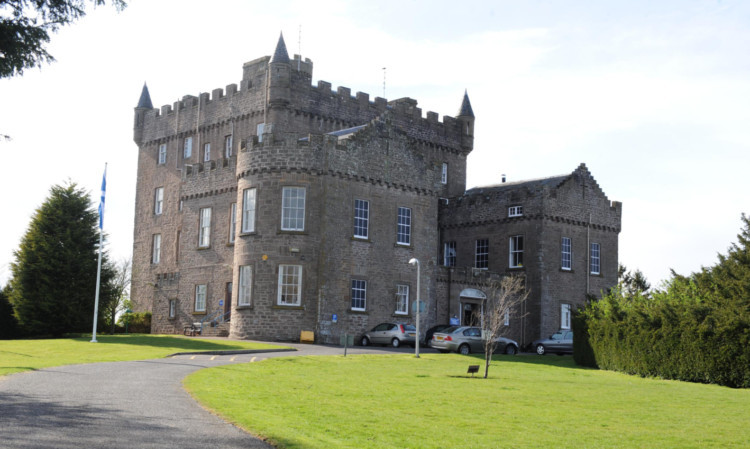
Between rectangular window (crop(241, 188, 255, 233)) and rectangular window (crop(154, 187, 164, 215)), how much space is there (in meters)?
16.8

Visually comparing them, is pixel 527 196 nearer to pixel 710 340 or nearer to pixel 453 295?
pixel 453 295

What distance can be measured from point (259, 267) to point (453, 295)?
12.5m

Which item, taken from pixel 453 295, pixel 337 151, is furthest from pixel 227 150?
pixel 453 295

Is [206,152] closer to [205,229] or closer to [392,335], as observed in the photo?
[205,229]

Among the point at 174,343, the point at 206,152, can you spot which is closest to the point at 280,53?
the point at 206,152

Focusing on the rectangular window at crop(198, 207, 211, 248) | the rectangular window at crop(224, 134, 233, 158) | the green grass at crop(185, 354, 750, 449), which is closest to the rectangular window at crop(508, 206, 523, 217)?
the rectangular window at crop(224, 134, 233, 158)

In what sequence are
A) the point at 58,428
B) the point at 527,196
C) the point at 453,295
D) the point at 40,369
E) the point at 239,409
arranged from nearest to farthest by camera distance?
1. the point at 58,428
2. the point at 239,409
3. the point at 40,369
4. the point at 453,295
5. the point at 527,196

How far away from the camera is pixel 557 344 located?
44281 mm

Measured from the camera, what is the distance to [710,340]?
89.0 feet

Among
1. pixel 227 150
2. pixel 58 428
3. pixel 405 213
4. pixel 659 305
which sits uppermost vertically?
pixel 227 150

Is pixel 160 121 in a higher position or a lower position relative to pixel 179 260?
higher

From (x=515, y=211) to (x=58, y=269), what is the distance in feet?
86.8

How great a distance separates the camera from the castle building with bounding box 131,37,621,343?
134 feet

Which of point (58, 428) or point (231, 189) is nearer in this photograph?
point (58, 428)
